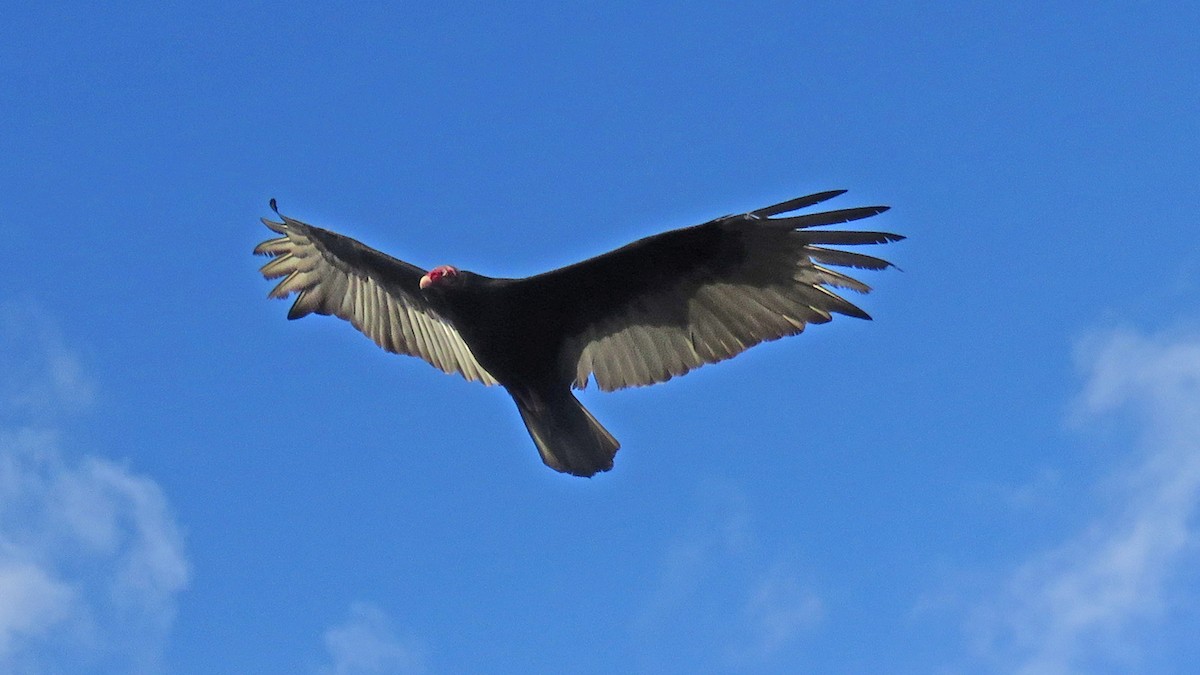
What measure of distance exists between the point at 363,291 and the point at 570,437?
6.48 ft

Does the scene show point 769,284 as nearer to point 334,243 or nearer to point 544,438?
point 544,438

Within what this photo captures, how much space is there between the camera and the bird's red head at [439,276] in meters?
7.38

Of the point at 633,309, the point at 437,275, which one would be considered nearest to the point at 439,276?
the point at 437,275

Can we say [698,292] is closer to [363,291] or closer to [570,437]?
[570,437]

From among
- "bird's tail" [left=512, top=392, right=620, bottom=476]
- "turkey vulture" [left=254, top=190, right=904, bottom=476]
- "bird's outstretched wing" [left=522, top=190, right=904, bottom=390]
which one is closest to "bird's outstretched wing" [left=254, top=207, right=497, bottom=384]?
"turkey vulture" [left=254, top=190, right=904, bottom=476]

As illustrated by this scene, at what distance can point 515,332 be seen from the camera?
741 cm

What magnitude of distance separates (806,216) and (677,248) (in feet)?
2.77

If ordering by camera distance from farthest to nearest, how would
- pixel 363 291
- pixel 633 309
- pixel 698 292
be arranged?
pixel 363 291 < pixel 633 309 < pixel 698 292

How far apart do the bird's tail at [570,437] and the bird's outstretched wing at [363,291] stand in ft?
2.25

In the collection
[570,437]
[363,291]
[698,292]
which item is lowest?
[570,437]

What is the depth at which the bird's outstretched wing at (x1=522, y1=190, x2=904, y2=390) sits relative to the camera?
6.85 m

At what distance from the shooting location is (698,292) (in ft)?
24.2

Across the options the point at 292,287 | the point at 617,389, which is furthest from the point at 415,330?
the point at 617,389

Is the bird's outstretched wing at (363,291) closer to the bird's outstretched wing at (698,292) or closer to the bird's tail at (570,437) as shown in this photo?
the bird's tail at (570,437)
